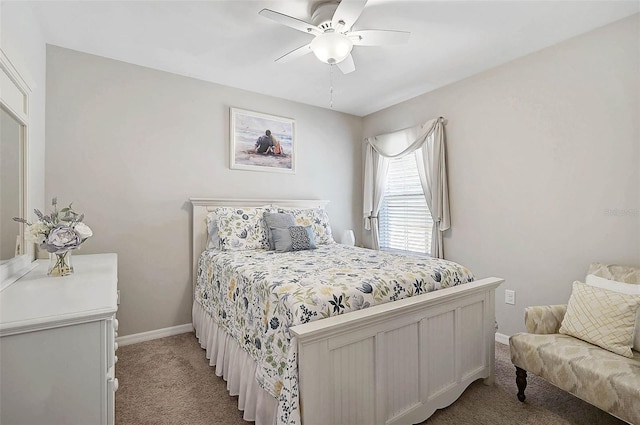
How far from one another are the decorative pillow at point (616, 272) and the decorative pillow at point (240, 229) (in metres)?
2.59

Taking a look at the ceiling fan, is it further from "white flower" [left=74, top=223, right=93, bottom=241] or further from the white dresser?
the white dresser

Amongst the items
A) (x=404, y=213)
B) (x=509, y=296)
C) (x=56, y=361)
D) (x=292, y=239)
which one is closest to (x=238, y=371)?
(x=56, y=361)

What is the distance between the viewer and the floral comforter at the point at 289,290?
145 cm

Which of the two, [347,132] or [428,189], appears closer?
[428,189]

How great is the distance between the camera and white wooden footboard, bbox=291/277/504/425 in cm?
137

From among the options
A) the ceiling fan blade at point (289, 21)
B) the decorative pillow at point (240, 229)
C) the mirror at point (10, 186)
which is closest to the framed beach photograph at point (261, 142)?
the decorative pillow at point (240, 229)

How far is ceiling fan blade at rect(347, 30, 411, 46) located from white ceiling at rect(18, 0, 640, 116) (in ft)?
0.56

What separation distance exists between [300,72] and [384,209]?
2052 millimetres

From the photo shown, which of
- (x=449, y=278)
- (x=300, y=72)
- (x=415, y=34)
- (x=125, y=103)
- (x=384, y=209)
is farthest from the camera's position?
(x=384, y=209)

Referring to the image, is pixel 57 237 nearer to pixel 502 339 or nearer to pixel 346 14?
pixel 346 14

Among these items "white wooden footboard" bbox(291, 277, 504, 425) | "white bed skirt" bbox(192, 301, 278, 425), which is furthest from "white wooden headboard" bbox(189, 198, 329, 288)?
"white wooden footboard" bbox(291, 277, 504, 425)

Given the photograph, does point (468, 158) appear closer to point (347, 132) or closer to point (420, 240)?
point (420, 240)

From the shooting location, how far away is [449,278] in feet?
6.78

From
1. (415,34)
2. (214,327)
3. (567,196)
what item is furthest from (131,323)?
(567,196)
